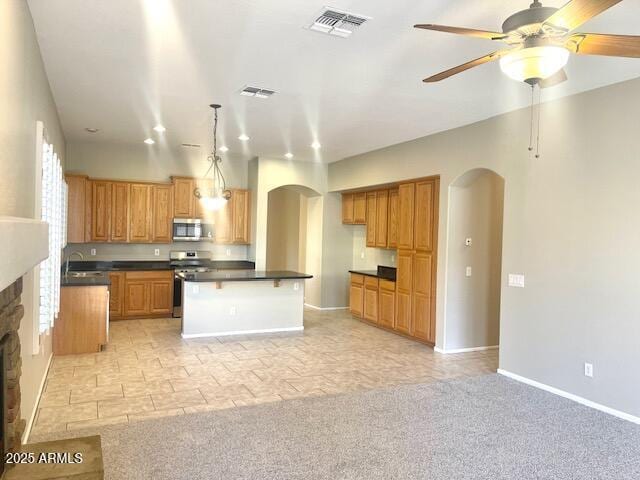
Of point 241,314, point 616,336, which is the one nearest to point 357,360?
point 241,314

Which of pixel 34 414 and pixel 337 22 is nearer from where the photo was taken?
pixel 337 22

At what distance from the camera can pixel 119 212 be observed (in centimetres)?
824

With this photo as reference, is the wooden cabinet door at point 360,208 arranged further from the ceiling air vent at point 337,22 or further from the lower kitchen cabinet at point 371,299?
the ceiling air vent at point 337,22

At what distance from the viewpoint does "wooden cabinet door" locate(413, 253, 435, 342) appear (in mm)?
6637

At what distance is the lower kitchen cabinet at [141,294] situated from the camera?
796 cm

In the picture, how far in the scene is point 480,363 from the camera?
5.88 m

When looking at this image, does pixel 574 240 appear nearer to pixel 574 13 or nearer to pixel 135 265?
pixel 574 13

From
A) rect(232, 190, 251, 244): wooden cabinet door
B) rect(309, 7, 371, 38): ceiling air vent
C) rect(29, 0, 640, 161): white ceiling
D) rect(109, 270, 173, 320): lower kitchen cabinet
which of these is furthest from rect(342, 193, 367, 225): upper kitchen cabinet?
rect(309, 7, 371, 38): ceiling air vent

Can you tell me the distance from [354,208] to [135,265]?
4045 mm

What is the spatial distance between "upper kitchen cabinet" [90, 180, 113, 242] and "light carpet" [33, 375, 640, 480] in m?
5.11

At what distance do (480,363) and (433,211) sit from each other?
2.07 m

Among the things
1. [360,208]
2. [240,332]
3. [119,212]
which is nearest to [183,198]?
[119,212]

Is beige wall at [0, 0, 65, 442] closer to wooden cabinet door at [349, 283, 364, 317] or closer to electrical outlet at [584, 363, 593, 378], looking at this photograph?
electrical outlet at [584, 363, 593, 378]

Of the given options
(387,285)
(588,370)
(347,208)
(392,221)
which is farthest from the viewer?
(347,208)
